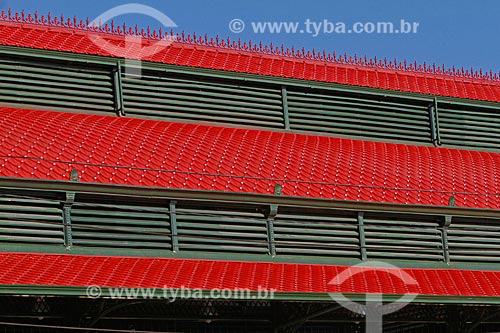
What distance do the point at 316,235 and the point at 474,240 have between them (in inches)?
176

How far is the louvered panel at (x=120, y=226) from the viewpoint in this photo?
77.5 feet

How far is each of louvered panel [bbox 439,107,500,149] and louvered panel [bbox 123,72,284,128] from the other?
5.09m

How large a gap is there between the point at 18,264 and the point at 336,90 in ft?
37.7

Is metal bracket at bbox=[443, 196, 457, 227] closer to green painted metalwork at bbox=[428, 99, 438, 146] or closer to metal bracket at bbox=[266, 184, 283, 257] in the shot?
green painted metalwork at bbox=[428, 99, 438, 146]

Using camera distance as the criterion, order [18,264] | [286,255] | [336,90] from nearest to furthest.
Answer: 1. [18,264]
2. [286,255]
3. [336,90]

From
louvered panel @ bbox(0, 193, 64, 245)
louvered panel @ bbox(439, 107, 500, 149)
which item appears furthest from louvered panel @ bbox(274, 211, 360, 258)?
louvered panel @ bbox(439, 107, 500, 149)

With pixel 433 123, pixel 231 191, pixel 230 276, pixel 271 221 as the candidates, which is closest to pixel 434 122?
pixel 433 123

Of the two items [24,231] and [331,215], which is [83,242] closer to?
[24,231]

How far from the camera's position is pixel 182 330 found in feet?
79.3

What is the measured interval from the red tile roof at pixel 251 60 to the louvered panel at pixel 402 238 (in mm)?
5153

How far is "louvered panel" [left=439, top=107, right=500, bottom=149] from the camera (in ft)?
103

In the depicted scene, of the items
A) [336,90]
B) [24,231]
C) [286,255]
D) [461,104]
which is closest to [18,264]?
[24,231]

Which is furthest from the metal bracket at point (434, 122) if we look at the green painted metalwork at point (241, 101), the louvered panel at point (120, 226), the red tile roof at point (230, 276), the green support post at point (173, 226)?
the louvered panel at point (120, 226)

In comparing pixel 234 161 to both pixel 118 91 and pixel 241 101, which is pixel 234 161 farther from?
pixel 118 91
